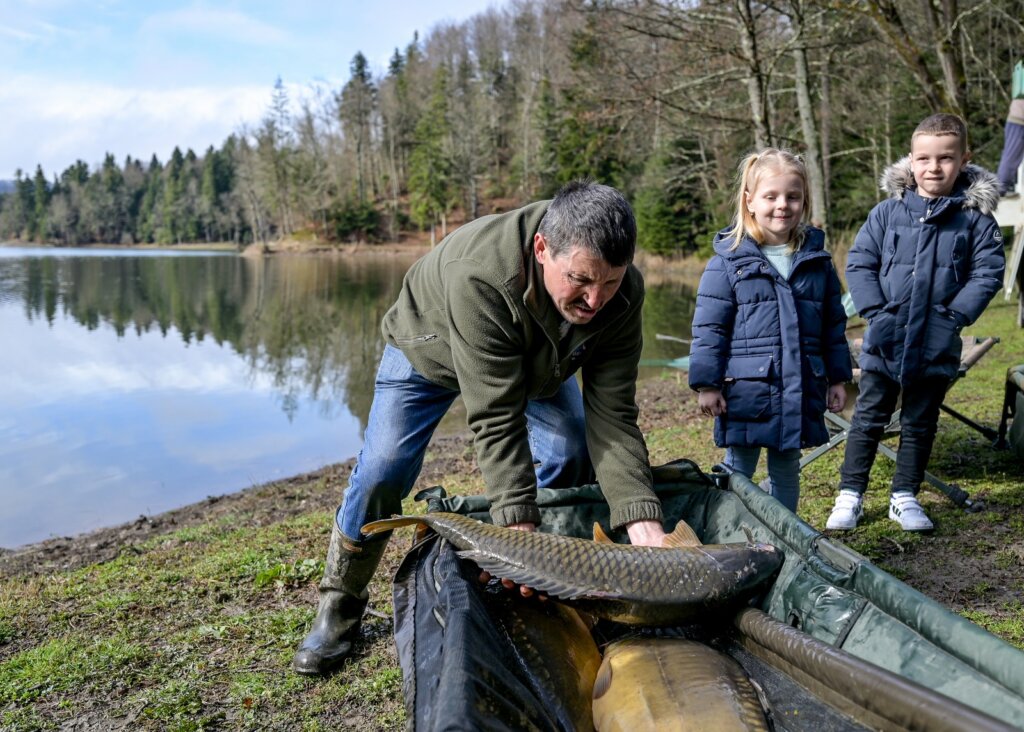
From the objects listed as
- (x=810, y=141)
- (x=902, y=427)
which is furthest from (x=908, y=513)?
(x=810, y=141)

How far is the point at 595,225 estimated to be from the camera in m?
2.33

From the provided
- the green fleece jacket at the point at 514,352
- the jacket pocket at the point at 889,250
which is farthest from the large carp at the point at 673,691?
the jacket pocket at the point at 889,250

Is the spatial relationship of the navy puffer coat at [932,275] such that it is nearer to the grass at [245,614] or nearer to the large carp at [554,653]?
the grass at [245,614]

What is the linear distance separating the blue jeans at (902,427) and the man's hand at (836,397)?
46 centimetres

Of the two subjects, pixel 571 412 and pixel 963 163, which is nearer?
pixel 571 412

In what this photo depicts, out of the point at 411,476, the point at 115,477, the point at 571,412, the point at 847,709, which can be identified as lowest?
the point at 115,477

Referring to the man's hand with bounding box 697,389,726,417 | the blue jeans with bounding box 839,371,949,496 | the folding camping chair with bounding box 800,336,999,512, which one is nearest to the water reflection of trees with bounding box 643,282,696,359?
the folding camping chair with bounding box 800,336,999,512

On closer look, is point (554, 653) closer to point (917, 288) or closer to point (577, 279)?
point (577, 279)

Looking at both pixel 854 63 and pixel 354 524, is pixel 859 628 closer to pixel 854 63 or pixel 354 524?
pixel 354 524

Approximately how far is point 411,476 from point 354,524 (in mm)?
304

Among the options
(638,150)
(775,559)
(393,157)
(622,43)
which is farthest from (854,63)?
(393,157)

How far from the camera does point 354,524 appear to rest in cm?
316

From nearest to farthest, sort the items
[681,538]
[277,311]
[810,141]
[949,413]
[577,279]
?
[577,279] < [681,538] < [949,413] < [810,141] < [277,311]

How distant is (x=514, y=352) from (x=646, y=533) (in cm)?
82
